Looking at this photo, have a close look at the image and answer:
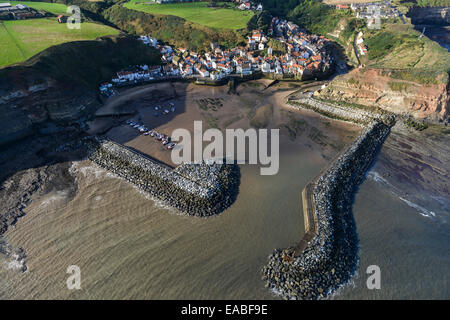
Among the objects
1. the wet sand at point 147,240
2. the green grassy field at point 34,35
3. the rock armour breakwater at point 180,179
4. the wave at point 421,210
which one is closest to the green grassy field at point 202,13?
the green grassy field at point 34,35

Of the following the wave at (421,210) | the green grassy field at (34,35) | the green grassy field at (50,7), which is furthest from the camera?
the green grassy field at (50,7)

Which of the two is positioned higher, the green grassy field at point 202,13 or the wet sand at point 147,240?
the green grassy field at point 202,13

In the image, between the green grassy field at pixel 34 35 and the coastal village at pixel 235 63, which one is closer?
the green grassy field at pixel 34 35

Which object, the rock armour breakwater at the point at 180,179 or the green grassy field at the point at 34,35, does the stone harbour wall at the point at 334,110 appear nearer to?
the rock armour breakwater at the point at 180,179

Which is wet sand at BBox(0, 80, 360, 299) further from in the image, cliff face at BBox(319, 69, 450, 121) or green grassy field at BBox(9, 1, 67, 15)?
green grassy field at BBox(9, 1, 67, 15)

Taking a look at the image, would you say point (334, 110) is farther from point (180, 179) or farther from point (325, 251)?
point (180, 179)

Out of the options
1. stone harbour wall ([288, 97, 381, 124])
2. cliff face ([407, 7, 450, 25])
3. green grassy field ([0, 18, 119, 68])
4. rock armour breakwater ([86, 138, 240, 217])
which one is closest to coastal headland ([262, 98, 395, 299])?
stone harbour wall ([288, 97, 381, 124])
